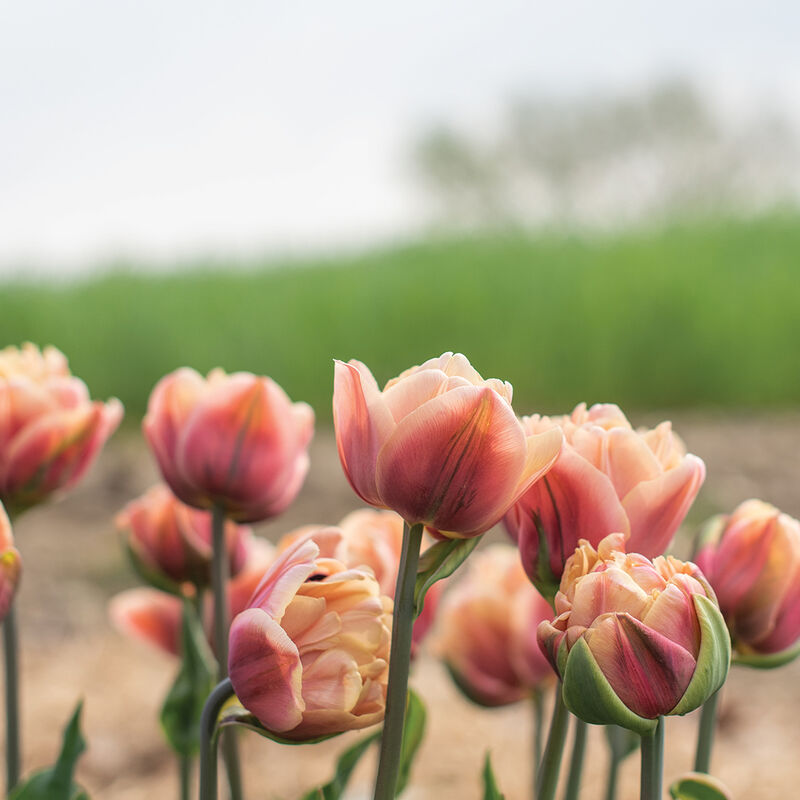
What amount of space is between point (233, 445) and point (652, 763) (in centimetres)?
24

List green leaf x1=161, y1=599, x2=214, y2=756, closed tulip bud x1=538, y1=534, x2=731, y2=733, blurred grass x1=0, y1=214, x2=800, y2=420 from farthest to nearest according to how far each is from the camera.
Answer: blurred grass x1=0, y1=214, x2=800, y2=420 < green leaf x1=161, y1=599, x2=214, y2=756 < closed tulip bud x1=538, y1=534, x2=731, y2=733

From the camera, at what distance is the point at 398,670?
30 cm

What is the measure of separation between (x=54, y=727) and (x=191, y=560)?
3.79 ft

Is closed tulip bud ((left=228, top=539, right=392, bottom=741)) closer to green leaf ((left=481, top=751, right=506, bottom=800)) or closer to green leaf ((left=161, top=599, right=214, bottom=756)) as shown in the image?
green leaf ((left=481, top=751, right=506, bottom=800))

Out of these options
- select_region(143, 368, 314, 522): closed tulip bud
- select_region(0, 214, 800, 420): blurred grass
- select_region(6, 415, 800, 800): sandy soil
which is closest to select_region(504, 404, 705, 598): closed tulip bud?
select_region(143, 368, 314, 522): closed tulip bud

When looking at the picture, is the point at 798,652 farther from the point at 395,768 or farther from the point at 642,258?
the point at 642,258

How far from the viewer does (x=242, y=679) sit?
1.07 feet

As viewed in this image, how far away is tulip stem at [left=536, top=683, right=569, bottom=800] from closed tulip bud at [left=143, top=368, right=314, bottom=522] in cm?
18

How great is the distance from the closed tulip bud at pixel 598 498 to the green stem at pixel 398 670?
62 mm

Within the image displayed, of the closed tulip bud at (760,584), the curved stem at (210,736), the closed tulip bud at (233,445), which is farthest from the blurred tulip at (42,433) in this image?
the closed tulip bud at (760,584)

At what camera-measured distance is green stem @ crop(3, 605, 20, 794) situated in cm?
49

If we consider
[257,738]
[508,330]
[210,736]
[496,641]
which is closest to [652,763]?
[210,736]

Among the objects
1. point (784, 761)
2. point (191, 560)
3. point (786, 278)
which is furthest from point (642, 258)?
point (191, 560)

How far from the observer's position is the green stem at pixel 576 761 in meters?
0.42
